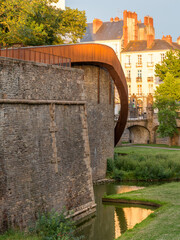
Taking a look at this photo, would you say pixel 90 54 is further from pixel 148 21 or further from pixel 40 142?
pixel 148 21

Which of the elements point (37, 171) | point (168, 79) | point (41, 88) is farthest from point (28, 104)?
point (168, 79)

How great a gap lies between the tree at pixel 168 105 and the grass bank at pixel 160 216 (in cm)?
2260

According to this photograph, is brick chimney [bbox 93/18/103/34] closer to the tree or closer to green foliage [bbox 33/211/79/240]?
the tree

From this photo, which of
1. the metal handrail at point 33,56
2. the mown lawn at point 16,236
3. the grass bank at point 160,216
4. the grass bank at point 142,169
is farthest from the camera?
the grass bank at point 142,169

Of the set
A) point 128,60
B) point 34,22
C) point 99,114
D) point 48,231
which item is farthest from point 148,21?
point 48,231

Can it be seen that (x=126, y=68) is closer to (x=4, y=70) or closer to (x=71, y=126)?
(x=71, y=126)

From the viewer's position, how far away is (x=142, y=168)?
29156mm

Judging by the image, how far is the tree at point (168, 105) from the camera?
155ft

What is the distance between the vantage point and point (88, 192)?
787 inches

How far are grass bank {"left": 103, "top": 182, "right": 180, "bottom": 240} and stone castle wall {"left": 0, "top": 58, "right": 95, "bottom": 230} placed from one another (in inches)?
114

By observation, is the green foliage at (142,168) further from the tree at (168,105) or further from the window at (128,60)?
the window at (128,60)

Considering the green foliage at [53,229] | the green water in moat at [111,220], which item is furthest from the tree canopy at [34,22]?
the green foliage at [53,229]

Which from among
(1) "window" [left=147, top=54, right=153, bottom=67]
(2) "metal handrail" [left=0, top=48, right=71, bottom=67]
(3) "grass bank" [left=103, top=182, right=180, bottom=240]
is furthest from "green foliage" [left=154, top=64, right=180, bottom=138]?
(2) "metal handrail" [left=0, top=48, right=71, bottom=67]

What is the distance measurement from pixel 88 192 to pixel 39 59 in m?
6.14
